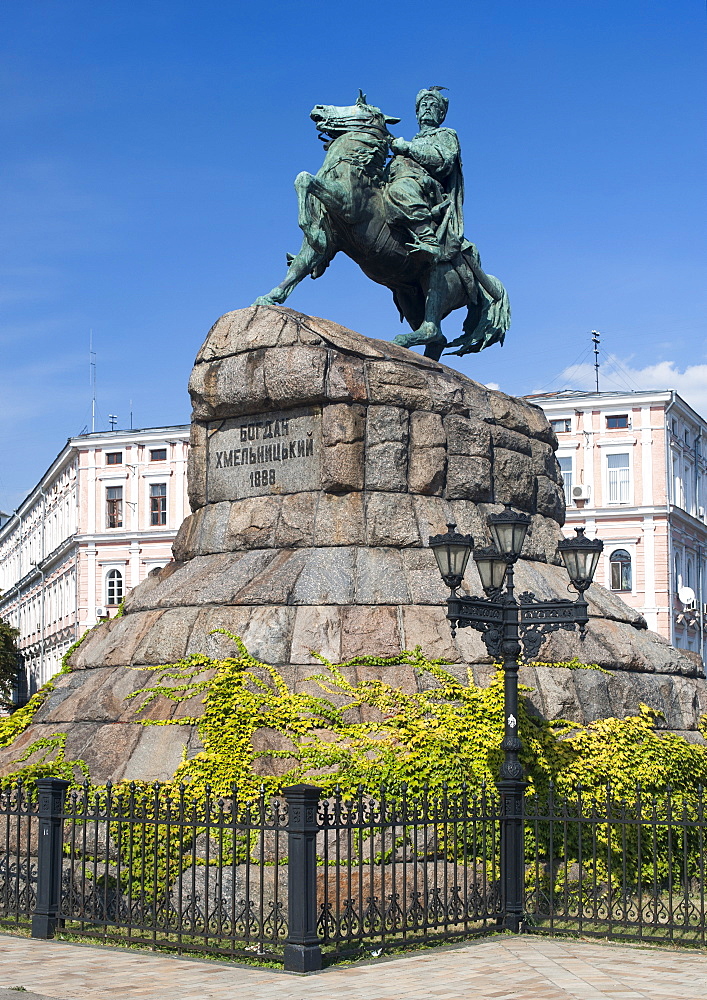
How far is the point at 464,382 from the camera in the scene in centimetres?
1702

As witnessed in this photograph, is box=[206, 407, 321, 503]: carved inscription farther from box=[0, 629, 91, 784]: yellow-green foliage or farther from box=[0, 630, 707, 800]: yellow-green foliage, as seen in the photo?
box=[0, 629, 91, 784]: yellow-green foliage

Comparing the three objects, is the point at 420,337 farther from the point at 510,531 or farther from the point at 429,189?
the point at 510,531

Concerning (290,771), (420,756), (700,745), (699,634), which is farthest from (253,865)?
(699,634)

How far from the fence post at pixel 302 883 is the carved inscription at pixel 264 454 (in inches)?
235

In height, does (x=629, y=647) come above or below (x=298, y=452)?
below

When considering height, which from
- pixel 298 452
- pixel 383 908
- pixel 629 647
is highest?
pixel 298 452

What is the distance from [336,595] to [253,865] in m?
3.81

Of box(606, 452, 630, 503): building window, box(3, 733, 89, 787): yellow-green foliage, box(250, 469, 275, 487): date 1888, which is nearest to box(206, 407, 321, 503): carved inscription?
box(250, 469, 275, 487): date 1888

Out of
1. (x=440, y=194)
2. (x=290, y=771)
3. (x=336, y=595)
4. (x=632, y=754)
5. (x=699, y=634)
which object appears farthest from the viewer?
(x=699, y=634)

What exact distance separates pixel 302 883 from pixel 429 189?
10699 millimetres

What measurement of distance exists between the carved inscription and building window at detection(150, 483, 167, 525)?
4262cm

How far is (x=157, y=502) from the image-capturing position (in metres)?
59.3

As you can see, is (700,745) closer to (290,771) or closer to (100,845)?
(290,771)

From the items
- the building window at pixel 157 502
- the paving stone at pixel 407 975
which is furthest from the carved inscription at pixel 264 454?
the building window at pixel 157 502
